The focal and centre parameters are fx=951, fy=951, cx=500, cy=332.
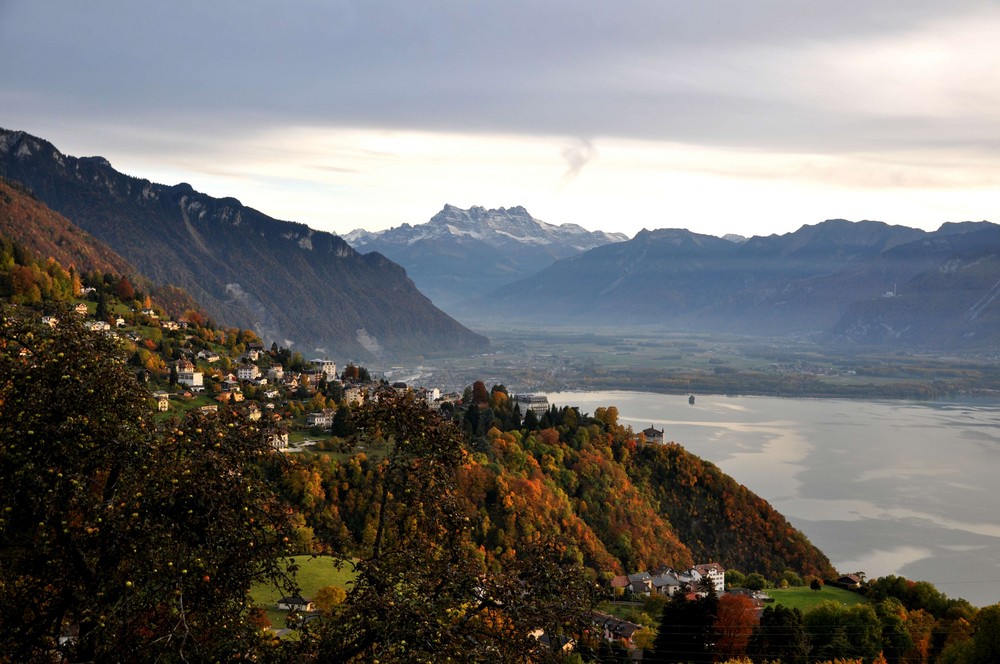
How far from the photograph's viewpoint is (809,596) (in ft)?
109

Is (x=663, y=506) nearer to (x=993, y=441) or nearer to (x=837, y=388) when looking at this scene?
(x=993, y=441)

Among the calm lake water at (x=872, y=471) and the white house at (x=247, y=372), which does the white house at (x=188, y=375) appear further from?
the calm lake water at (x=872, y=471)

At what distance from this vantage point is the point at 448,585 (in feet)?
23.2

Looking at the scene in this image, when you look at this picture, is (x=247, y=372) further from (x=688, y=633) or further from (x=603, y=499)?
(x=688, y=633)

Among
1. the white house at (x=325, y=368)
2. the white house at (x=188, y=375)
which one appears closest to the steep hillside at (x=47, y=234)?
the white house at (x=325, y=368)

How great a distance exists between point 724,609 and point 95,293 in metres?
48.0

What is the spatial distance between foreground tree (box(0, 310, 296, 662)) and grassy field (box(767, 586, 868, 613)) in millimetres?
26529

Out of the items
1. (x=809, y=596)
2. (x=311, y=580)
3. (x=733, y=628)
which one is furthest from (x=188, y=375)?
(x=733, y=628)

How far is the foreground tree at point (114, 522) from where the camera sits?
269 inches

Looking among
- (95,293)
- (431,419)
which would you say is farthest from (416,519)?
(95,293)

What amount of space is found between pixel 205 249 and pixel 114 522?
592 ft

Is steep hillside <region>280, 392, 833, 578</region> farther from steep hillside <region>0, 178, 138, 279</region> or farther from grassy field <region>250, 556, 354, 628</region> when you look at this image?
steep hillside <region>0, 178, 138, 279</region>

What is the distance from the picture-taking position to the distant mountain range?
5920 inches

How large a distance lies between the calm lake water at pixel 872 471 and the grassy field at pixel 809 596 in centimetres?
1139
